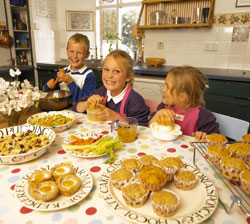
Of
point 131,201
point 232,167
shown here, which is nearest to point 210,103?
point 232,167

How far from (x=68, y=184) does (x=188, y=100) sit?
3.24 ft

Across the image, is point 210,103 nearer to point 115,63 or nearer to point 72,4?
point 115,63

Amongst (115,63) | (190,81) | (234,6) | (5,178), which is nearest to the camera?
(5,178)

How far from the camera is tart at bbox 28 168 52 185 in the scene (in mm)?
689

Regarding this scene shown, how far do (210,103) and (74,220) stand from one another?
7.62 ft

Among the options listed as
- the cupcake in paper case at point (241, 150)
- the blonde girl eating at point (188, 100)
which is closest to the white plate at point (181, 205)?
the cupcake in paper case at point (241, 150)

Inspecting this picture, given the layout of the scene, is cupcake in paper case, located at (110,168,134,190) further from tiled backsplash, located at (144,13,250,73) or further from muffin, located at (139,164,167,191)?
tiled backsplash, located at (144,13,250,73)

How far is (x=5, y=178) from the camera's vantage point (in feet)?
2.53

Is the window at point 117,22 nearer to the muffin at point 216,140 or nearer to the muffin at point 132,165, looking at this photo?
the muffin at point 216,140

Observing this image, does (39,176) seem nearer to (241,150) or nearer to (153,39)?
(241,150)

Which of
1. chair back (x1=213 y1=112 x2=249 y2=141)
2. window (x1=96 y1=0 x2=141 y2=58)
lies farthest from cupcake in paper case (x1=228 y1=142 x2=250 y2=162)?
window (x1=96 y1=0 x2=141 y2=58)

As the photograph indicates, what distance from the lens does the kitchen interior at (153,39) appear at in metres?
2.63

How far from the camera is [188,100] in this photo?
56.2 inches

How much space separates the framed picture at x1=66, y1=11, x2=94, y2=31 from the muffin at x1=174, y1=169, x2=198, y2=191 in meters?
3.92
